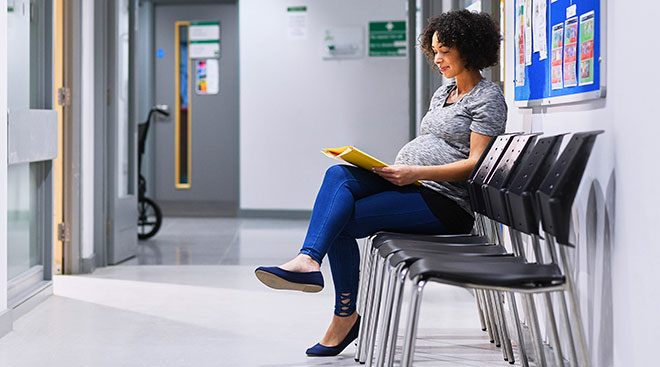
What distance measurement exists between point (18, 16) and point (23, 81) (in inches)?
11.2

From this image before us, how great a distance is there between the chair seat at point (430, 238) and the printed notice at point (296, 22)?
16.7 feet

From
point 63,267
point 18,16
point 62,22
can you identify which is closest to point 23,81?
point 18,16

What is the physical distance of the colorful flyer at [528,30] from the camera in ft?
9.33

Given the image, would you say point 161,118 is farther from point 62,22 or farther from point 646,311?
point 646,311

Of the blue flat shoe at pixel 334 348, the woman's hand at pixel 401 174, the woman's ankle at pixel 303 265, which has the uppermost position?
the woman's hand at pixel 401 174

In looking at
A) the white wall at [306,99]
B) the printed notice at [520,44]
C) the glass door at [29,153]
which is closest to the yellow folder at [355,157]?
the printed notice at [520,44]

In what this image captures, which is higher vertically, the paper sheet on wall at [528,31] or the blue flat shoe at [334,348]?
the paper sheet on wall at [528,31]

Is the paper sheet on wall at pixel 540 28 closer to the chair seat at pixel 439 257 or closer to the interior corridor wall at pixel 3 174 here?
the chair seat at pixel 439 257

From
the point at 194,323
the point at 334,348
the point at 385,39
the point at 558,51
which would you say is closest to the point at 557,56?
the point at 558,51

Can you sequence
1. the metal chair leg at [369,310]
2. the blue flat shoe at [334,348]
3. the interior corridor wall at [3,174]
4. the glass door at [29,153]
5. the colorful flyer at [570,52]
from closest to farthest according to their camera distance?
the colorful flyer at [570,52] < the metal chair leg at [369,310] < the blue flat shoe at [334,348] < the interior corridor wall at [3,174] < the glass door at [29,153]

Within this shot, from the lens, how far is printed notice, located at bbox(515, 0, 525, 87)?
9.74 ft

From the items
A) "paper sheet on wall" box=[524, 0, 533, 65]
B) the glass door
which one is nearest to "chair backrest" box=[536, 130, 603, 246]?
"paper sheet on wall" box=[524, 0, 533, 65]

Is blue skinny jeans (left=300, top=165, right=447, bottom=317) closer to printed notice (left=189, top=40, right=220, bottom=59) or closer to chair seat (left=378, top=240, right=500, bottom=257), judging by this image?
chair seat (left=378, top=240, right=500, bottom=257)

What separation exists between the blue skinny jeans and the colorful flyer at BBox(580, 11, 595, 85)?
650mm
